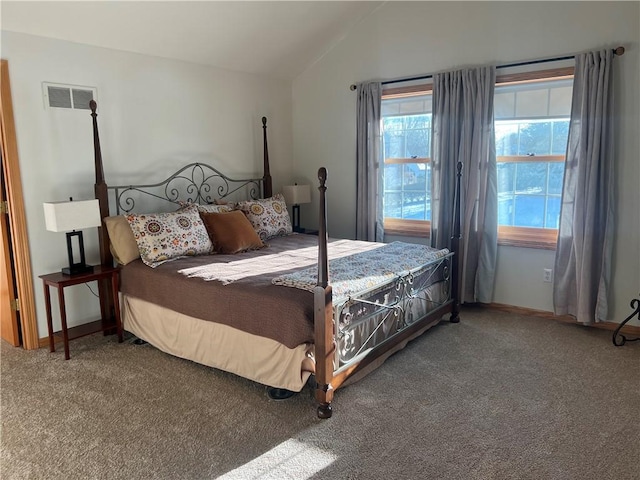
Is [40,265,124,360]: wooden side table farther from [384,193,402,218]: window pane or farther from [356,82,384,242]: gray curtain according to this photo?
[384,193,402,218]: window pane

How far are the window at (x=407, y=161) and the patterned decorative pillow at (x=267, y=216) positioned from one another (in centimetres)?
111

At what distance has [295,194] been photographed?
506 cm

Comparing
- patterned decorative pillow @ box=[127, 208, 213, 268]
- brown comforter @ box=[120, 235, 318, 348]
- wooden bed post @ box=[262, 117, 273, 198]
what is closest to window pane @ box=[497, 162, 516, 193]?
brown comforter @ box=[120, 235, 318, 348]

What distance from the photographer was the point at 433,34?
172 inches

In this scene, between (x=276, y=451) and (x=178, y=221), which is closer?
(x=276, y=451)

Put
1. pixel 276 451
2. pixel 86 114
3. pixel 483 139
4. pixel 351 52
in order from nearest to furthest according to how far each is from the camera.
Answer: pixel 276 451, pixel 86 114, pixel 483 139, pixel 351 52

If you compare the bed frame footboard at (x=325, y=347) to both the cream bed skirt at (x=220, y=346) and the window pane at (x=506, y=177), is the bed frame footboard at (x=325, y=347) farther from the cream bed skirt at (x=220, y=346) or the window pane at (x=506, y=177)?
the window pane at (x=506, y=177)

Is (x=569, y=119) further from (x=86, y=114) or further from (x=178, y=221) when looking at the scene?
(x=86, y=114)

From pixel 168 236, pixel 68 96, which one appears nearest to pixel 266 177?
pixel 168 236

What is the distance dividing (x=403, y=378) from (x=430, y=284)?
0.95 metres

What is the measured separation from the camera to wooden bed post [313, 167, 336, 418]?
2441mm

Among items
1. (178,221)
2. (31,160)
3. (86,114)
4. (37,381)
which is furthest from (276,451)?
(86,114)

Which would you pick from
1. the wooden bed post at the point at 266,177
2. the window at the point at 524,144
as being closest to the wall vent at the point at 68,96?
the wooden bed post at the point at 266,177

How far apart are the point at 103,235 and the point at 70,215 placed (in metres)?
0.47
